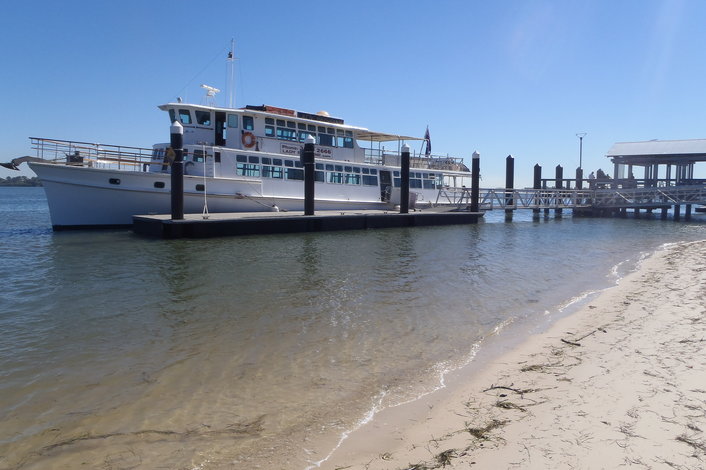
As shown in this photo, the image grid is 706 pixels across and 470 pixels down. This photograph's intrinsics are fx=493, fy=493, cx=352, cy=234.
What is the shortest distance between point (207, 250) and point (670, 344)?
1391cm

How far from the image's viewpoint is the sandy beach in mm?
3725

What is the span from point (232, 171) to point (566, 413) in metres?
22.3

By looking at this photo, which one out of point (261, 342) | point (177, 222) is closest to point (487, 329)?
point (261, 342)

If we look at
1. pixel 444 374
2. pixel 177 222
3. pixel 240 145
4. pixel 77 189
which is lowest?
pixel 444 374

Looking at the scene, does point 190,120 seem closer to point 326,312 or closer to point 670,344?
point 326,312

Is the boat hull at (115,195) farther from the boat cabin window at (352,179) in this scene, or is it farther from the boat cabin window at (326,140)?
the boat cabin window at (352,179)

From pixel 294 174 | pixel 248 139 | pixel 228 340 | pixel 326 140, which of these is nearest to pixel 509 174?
pixel 326 140

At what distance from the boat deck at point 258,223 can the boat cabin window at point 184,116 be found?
18.1 feet

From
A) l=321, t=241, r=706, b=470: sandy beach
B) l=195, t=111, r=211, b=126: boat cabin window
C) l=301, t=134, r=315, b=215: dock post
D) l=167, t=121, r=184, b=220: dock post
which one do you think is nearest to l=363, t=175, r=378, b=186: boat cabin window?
l=301, t=134, r=315, b=215: dock post

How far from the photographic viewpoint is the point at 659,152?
4228cm

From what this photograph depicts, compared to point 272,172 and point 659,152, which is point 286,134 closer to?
point 272,172

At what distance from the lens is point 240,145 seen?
25734 mm

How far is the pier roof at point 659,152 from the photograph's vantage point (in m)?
41.2

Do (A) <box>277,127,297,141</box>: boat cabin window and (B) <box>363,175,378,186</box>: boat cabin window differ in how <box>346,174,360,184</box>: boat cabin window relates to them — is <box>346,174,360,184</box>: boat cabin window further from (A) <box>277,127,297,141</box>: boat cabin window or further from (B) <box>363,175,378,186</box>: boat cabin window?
(A) <box>277,127,297,141</box>: boat cabin window
